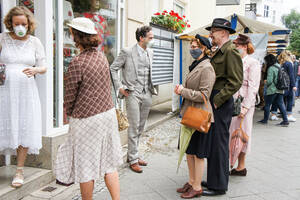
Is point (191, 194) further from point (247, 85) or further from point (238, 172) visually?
point (247, 85)

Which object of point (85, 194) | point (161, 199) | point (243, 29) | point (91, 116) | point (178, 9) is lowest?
point (161, 199)

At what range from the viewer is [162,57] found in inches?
309

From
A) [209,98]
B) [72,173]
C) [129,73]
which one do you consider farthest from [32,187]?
[209,98]

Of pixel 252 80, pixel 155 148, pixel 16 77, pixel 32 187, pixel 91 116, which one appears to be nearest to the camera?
pixel 91 116

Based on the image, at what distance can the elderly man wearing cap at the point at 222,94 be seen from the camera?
3.40 m

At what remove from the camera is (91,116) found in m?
2.62

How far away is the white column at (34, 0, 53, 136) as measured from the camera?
3715mm

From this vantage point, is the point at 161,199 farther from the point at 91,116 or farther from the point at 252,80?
the point at 252,80

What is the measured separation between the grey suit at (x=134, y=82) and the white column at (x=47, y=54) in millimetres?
867

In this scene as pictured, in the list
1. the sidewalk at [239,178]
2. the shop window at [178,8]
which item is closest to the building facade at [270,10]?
the shop window at [178,8]

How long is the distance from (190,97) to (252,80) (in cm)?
134

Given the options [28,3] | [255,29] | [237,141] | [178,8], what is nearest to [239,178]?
[237,141]

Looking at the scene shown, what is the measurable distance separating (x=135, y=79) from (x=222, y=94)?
1383mm

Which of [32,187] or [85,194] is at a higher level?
[85,194]
